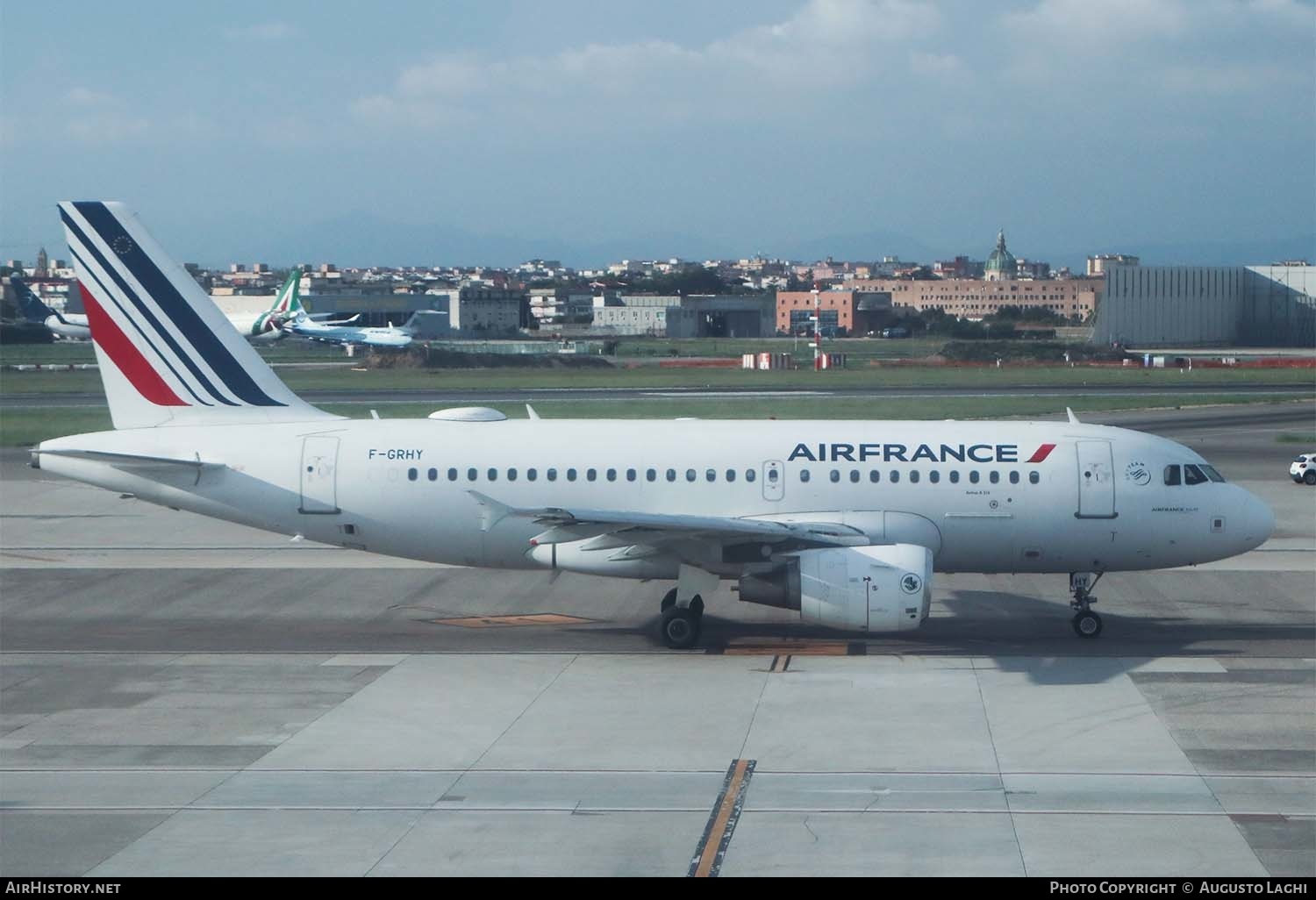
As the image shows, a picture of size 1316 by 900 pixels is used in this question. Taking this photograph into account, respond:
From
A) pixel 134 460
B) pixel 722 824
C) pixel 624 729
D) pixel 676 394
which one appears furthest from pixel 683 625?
pixel 676 394

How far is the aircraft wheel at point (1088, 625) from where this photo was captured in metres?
25.3

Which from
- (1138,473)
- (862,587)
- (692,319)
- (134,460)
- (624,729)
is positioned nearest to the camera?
(624,729)

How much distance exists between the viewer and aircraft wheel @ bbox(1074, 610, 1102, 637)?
25.3 m

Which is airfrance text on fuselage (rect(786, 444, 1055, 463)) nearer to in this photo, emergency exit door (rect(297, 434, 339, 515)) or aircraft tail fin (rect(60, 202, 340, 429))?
emergency exit door (rect(297, 434, 339, 515))

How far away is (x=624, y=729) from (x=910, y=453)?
8.69m

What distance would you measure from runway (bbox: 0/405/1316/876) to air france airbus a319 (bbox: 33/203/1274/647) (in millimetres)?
1559

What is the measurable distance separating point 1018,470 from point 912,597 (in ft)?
13.5

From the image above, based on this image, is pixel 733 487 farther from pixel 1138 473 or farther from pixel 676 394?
pixel 676 394

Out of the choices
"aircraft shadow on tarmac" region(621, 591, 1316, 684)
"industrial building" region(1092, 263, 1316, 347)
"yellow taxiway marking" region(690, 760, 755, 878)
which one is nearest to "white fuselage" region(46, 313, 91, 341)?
"industrial building" region(1092, 263, 1316, 347)

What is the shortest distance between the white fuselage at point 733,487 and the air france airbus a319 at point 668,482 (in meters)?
0.03

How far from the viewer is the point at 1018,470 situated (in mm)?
25625

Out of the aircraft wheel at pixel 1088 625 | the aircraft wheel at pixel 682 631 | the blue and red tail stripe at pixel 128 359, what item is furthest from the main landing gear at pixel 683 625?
the blue and red tail stripe at pixel 128 359

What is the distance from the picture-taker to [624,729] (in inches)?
778

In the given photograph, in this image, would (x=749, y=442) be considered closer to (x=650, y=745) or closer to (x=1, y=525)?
(x=650, y=745)
